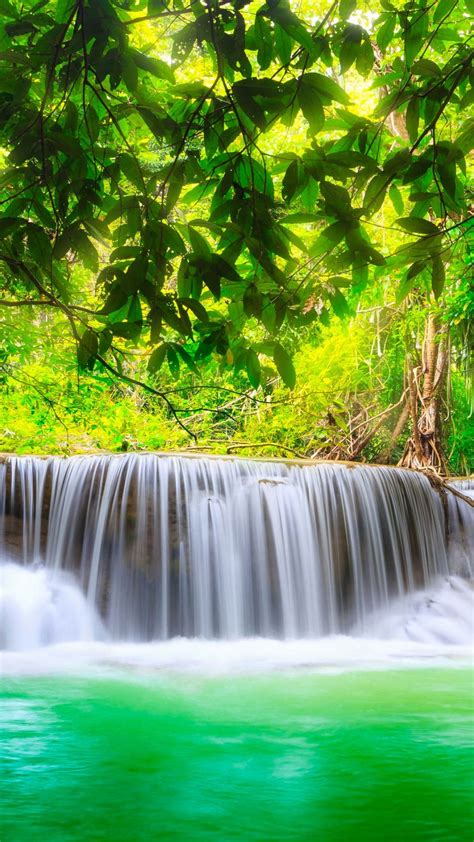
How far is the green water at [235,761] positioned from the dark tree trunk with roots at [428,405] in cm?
596

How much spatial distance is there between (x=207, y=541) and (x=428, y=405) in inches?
181

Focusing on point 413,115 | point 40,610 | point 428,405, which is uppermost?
point 428,405

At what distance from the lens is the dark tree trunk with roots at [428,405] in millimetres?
11539

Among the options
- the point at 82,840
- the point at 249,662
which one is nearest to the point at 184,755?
the point at 82,840

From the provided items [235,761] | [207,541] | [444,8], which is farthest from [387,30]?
[207,541]

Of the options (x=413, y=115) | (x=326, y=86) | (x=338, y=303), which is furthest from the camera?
(x=338, y=303)

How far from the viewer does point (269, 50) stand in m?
1.69

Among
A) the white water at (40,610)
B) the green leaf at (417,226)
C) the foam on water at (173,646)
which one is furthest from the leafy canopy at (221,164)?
the white water at (40,610)

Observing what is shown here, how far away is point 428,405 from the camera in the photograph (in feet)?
38.3

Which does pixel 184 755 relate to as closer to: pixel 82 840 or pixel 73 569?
pixel 82 840

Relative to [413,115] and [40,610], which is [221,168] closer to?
[413,115]

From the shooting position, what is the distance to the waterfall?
8.41 meters

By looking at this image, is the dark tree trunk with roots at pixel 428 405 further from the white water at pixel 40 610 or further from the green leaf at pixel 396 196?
the green leaf at pixel 396 196

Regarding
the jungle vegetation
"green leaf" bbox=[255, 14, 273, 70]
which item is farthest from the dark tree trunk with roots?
"green leaf" bbox=[255, 14, 273, 70]
